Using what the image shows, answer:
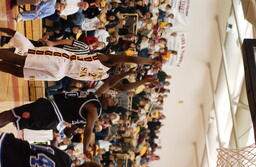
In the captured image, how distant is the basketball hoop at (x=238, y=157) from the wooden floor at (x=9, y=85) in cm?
276

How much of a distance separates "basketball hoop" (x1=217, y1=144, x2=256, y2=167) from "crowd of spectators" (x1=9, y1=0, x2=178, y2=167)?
1.27 metres

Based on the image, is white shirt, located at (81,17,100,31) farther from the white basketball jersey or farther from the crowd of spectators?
the white basketball jersey

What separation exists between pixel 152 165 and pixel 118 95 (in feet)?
8.78

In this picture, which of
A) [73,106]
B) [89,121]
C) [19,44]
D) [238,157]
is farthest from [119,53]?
[238,157]

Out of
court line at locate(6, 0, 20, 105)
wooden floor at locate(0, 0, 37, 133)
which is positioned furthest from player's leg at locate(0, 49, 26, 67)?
court line at locate(6, 0, 20, 105)

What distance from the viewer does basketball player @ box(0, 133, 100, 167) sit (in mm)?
2270

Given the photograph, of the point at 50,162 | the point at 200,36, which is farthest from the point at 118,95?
the point at 50,162

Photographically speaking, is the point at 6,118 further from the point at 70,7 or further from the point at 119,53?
the point at 119,53

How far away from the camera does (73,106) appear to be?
3477 mm

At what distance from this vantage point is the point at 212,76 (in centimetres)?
779

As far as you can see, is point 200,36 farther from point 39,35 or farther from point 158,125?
point 39,35

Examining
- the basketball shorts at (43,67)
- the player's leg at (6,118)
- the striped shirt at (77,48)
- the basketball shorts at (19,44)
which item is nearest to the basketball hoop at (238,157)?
the basketball shorts at (43,67)

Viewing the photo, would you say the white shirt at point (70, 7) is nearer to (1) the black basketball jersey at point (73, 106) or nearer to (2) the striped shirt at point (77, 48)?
(2) the striped shirt at point (77, 48)

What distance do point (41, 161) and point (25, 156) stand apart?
0.11 meters
